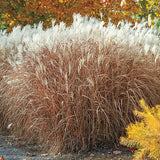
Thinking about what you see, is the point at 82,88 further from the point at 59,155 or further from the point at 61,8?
the point at 61,8

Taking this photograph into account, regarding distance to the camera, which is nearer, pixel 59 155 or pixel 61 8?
pixel 59 155

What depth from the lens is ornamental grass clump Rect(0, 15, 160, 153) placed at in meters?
3.06

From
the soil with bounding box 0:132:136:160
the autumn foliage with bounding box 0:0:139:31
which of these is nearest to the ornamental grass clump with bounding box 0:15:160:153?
the soil with bounding box 0:132:136:160

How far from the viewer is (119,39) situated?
3.60m

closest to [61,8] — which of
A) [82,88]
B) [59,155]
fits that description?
[82,88]

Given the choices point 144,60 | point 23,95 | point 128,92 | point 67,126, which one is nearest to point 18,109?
point 23,95

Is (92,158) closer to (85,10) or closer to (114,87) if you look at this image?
(114,87)

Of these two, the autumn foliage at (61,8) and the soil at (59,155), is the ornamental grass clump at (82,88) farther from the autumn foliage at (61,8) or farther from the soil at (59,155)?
the autumn foliage at (61,8)

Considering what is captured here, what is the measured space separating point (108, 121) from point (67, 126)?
488mm

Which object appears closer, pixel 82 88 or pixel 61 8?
pixel 82 88

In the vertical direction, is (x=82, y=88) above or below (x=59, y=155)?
above

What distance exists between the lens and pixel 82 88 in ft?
10.2

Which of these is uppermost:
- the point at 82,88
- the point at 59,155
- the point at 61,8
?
the point at 61,8

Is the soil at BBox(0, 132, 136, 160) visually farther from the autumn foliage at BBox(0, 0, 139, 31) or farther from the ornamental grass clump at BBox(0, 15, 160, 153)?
the autumn foliage at BBox(0, 0, 139, 31)
